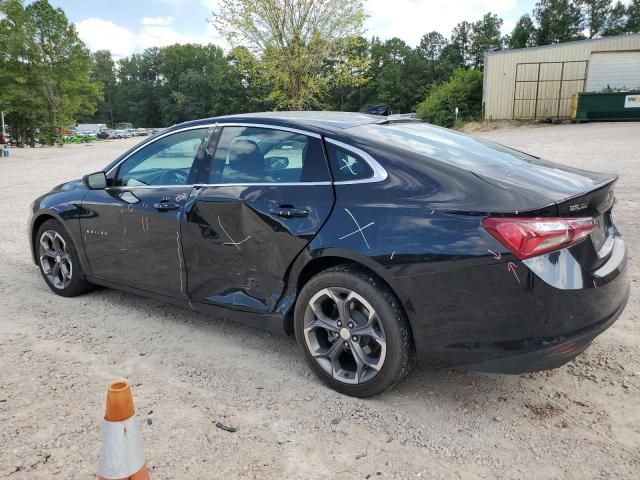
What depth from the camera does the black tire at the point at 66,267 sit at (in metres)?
4.56

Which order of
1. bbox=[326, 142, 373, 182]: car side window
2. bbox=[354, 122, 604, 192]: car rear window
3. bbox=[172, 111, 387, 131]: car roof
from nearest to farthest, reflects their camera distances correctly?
bbox=[354, 122, 604, 192]: car rear window < bbox=[326, 142, 373, 182]: car side window < bbox=[172, 111, 387, 131]: car roof

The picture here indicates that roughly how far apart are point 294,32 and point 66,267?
20.6m

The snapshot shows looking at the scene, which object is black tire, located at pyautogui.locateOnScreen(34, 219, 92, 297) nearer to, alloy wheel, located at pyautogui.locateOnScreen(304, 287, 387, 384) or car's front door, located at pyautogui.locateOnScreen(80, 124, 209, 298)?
car's front door, located at pyautogui.locateOnScreen(80, 124, 209, 298)

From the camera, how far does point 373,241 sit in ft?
9.07

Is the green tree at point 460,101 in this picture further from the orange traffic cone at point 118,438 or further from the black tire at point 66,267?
the orange traffic cone at point 118,438

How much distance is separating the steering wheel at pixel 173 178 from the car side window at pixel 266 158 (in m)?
0.32

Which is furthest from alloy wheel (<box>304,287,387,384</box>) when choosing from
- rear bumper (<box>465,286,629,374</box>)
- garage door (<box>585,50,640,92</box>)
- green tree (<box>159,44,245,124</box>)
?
green tree (<box>159,44,245,124</box>)

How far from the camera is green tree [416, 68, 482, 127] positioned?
126ft

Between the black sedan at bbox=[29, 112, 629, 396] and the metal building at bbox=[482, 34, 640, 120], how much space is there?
114 ft

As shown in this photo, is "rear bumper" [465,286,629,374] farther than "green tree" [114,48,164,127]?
No

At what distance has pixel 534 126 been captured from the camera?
31750 millimetres

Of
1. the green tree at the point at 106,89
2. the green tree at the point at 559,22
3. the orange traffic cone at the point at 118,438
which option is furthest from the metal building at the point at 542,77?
the green tree at the point at 106,89

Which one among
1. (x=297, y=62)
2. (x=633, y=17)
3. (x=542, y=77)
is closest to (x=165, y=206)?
(x=297, y=62)

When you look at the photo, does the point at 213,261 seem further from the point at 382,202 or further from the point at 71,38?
the point at 71,38
